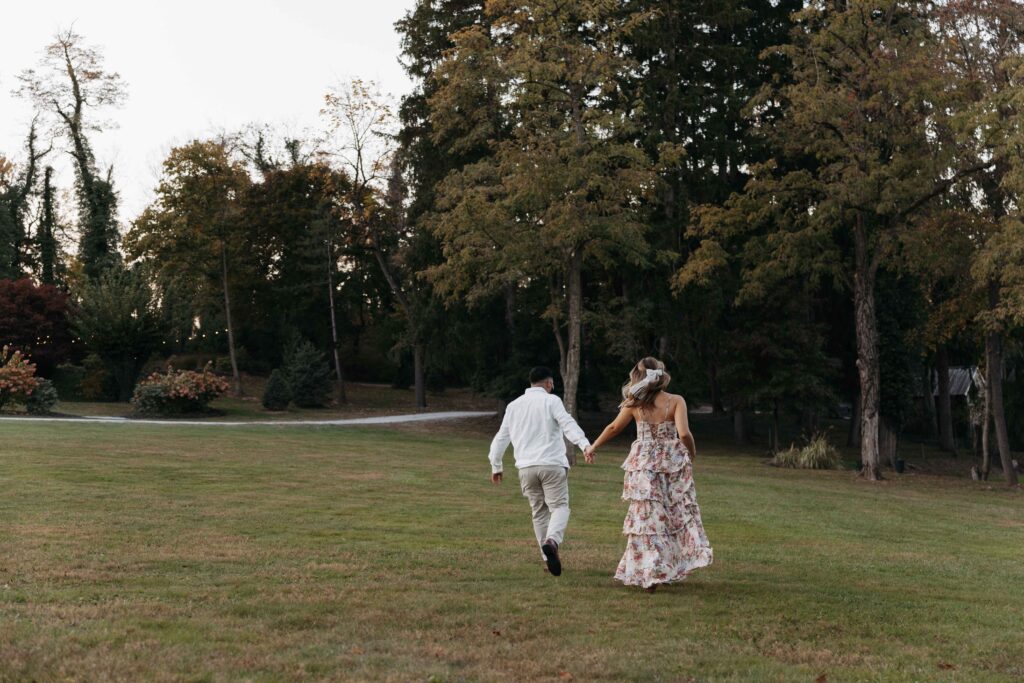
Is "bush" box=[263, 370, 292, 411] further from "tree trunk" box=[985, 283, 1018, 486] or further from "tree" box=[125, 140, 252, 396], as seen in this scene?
"tree trunk" box=[985, 283, 1018, 486]

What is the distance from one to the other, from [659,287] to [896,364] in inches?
339

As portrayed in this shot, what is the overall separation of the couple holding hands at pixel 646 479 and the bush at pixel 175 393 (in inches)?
1052

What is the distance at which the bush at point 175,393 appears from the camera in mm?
33500

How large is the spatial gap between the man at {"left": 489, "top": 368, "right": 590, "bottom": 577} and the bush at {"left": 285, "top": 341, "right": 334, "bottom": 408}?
33.6m

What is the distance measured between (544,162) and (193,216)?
27.1 metres

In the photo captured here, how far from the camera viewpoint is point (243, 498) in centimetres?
1389

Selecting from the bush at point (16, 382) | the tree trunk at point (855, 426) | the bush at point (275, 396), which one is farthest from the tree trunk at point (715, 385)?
the bush at point (16, 382)

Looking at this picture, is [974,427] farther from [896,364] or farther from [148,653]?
[148,653]

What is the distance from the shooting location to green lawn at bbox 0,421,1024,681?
6.02 metres

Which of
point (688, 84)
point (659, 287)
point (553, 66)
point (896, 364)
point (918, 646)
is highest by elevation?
point (688, 84)

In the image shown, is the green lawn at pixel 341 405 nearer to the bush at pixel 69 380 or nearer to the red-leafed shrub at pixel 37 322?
the bush at pixel 69 380

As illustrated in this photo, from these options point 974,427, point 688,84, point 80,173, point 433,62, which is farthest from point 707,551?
→ point 80,173

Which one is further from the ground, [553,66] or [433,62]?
[433,62]

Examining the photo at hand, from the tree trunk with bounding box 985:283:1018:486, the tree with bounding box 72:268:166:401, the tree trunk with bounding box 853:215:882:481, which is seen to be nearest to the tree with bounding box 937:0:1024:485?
the tree trunk with bounding box 985:283:1018:486
